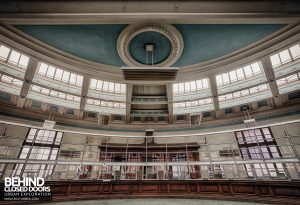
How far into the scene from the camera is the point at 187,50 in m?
8.35

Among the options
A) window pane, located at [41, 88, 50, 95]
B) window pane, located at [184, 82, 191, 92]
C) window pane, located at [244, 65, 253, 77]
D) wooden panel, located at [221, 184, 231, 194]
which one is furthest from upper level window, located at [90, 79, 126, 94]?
wooden panel, located at [221, 184, 231, 194]

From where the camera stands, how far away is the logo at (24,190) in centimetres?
457

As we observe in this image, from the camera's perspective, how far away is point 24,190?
474cm

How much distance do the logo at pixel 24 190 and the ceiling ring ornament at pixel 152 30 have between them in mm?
6564

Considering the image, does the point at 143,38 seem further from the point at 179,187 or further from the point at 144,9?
the point at 179,187

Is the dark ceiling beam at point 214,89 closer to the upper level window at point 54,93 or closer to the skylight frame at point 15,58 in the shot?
the upper level window at point 54,93

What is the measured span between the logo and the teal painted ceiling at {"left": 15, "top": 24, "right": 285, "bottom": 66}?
248 inches

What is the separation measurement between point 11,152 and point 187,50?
460 inches

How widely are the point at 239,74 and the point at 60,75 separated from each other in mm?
12187

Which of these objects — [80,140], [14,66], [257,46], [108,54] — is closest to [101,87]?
[108,54]

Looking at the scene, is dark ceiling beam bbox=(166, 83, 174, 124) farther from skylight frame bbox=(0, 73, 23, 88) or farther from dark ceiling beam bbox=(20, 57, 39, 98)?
skylight frame bbox=(0, 73, 23, 88)

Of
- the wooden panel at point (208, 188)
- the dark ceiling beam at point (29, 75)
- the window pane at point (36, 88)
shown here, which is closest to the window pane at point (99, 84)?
the window pane at point (36, 88)

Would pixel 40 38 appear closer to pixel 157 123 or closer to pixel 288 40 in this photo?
pixel 157 123

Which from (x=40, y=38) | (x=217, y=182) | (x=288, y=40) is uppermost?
(x=40, y=38)
